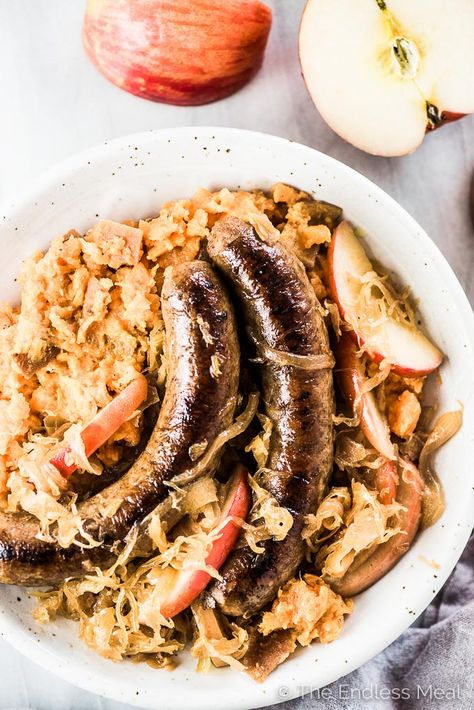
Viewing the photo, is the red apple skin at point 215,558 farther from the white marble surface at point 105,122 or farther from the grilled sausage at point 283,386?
the white marble surface at point 105,122

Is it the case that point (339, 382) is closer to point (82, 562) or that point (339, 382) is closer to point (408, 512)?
point (408, 512)

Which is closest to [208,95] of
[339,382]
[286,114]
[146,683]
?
[286,114]

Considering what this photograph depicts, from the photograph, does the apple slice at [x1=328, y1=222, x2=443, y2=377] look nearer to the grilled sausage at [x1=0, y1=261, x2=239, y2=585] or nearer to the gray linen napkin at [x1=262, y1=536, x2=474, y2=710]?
the grilled sausage at [x1=0, y1=261, x2=239, y2=585]

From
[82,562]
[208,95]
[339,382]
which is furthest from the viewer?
[208,95]

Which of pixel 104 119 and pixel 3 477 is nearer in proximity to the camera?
pixel 3 477

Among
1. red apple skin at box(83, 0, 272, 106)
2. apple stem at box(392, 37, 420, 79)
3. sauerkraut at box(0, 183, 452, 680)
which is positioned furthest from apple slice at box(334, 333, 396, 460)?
red apple skin at box(83, 0, 272, 106)

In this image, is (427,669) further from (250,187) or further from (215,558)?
(250,187)
